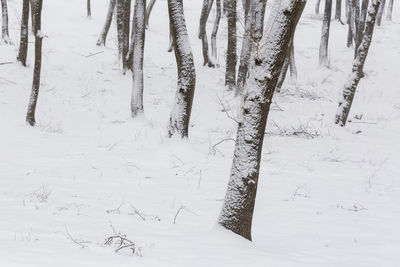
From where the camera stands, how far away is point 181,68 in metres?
9.24

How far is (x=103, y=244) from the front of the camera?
407cm

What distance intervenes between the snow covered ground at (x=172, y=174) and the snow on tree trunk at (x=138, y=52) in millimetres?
563

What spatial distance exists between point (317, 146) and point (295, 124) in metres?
2.60

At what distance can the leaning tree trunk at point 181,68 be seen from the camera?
909 centimetres

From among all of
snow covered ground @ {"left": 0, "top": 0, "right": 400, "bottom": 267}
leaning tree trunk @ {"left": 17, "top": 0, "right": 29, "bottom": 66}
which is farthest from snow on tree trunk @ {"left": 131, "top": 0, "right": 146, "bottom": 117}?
leaning tree trunk @ {"left": 17, "top": 0, "right": 29, "bottom": 66}

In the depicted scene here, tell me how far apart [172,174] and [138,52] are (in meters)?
5.14

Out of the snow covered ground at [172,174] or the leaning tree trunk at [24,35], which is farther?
the leaning tree trunk at [24,35]

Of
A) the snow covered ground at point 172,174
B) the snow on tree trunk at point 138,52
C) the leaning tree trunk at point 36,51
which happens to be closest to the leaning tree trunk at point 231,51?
the snow covered ground at point 172,174

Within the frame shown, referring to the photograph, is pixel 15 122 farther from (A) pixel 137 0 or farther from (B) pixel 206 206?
(B) pixel 206 206

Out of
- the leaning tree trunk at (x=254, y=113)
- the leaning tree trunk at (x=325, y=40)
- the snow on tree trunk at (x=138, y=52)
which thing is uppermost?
the leaning tree trunk at (x=254, y=113)

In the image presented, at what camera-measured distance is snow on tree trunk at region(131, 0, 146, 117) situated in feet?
39.1

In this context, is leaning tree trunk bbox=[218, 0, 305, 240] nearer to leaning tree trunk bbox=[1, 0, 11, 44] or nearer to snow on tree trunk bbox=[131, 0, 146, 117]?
snow on tree trunk bbox=[131, 0, 146, 117]

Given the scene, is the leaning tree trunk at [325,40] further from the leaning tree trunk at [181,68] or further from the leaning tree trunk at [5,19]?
the leaning tree trunk at [5,19]

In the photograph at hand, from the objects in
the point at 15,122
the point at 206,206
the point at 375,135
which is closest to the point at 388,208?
the point at 206,206
